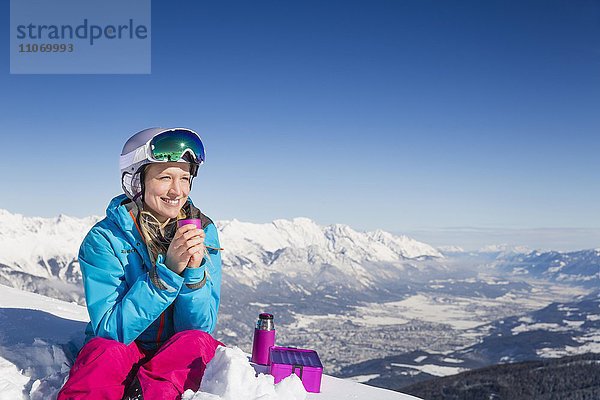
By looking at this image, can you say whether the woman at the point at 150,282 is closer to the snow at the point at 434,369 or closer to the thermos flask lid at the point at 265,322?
the thermos flask lid at the point at 265,322

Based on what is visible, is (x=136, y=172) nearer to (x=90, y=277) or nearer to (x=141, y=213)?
(x=141, y=213)

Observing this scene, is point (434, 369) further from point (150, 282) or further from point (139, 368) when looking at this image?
point (150, 282)

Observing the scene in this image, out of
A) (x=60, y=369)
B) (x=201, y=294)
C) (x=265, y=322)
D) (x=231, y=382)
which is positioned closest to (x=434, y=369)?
(x=265, y=322)

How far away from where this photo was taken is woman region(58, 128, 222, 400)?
344 centimetres

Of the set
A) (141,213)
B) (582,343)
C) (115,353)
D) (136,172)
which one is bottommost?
(582,343)

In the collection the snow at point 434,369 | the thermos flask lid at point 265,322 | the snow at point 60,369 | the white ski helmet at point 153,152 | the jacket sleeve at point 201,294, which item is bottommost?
the snow at point 434,369

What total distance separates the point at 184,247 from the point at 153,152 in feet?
2.84

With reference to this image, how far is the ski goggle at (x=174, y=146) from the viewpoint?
12.5 ft

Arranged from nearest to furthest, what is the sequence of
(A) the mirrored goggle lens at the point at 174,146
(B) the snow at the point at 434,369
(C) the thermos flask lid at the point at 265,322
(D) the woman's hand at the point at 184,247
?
(D) the woman's hand at the point at 184,247, (A) the mirrored goggle lens at the point at 174,146, (C) the thermos flask lid at the point at 265,322, (B) the snow at the point at 434,369

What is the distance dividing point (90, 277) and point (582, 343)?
217m

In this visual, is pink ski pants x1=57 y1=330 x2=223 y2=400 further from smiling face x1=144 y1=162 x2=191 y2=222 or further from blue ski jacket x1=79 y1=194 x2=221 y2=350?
smiling face x1=144 y1=162 x2=191 y2=222

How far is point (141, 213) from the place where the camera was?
387 cm

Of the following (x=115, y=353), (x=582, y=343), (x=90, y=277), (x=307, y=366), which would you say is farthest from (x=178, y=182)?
(x=582, y=343)

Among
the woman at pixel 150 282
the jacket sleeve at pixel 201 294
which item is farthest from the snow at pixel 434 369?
the woman at pixel 150 282
